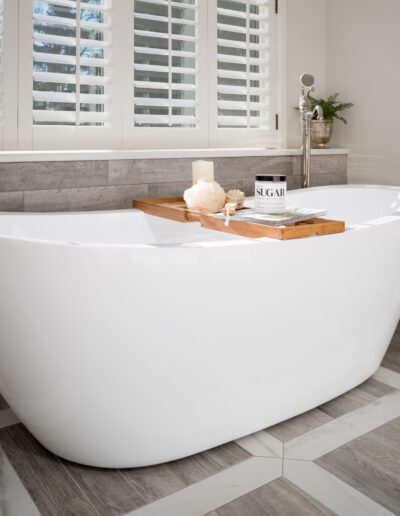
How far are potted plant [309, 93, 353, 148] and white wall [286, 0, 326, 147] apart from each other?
122mm

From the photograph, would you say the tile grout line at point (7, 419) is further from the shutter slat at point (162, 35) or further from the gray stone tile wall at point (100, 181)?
the shutter slat at point (162, 35)

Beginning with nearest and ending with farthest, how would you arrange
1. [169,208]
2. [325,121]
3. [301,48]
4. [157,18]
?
[169,208] → [157,18] → [325,121] → [301,48]

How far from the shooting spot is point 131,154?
2428 millimetres

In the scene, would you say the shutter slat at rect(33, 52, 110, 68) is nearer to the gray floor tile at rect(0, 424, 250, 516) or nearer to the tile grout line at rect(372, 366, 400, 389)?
the gray floor tile at rect(0, 424, 250, 516)

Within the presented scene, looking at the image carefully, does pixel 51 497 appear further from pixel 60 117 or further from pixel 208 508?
pixel 60 117

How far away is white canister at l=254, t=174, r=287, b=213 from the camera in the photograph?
1769 mm

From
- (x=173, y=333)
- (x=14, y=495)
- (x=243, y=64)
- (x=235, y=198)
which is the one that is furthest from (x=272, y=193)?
(x=243, y=64)

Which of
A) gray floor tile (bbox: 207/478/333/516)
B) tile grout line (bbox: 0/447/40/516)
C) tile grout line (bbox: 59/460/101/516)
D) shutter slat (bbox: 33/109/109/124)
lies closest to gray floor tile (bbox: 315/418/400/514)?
gray floor tile (bbox: 207/478/333/516)

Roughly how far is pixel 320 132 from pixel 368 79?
45 centimetres

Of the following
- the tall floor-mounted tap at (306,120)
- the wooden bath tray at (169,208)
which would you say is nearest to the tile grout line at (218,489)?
the wooden bath tray at (169,208)

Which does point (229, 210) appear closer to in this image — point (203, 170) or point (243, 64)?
point (203, 170)

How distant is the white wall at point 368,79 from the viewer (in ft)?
10.3

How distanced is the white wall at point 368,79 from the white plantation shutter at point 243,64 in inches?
22.2

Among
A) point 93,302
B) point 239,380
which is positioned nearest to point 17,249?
point 93,302
